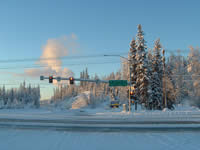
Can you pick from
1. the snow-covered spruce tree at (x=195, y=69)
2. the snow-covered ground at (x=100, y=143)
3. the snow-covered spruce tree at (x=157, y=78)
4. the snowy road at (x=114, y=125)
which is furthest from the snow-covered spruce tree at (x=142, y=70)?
the snow-covered ground at (x=100, y=143)

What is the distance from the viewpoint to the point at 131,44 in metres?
44.0

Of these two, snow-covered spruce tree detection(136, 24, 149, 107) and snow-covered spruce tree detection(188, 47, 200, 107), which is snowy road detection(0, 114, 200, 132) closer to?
snow-covered spruce tree detection(136, 24, 149, 107)

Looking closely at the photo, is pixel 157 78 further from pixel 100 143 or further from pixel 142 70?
pixel 100 143

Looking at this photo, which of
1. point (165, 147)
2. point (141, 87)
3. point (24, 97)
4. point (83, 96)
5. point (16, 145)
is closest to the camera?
point (165, 147)

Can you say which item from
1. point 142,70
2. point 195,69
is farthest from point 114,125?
point 195,69

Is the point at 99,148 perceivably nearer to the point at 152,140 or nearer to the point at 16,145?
the point at 152,140

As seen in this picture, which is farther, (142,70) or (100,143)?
(142,70)

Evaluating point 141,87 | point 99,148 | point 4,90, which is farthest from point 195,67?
point 4,90

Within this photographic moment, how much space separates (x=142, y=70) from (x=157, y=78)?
14.1ft

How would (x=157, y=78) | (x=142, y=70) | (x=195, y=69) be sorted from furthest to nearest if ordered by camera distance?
(x=195, y=69) → (x=157, y=78) → (x=142, y=70)

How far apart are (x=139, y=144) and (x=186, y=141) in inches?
100

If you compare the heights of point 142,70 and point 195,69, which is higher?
point 195,69

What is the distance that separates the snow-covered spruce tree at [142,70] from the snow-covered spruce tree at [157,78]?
2017 mm

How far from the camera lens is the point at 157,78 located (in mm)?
39031
